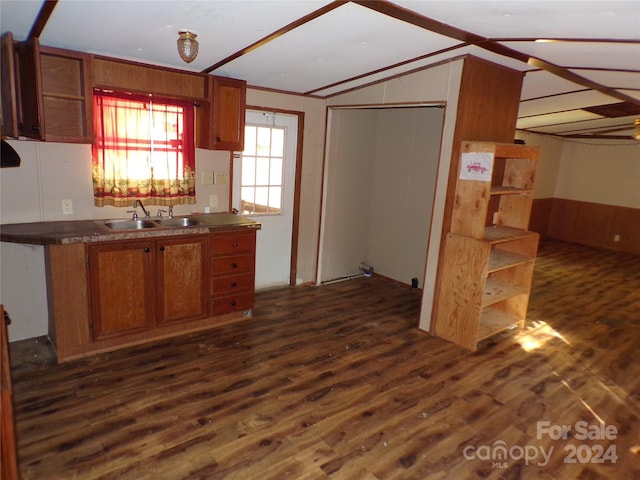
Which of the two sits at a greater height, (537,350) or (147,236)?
(147,236)

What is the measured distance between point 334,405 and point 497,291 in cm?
197

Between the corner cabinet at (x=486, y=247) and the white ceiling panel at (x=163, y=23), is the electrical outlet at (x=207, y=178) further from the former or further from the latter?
the corner cabinet at (x=486, y=247)

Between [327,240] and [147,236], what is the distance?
7.76 ft

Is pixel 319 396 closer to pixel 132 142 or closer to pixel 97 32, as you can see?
pixel 132 142

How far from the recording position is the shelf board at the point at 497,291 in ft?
12.0

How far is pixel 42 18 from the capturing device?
2.36 metres

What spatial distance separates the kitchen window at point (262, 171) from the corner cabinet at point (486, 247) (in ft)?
6.33

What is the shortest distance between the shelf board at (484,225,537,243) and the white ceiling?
1.35 m

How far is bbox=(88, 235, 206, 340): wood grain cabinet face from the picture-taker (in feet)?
10.1

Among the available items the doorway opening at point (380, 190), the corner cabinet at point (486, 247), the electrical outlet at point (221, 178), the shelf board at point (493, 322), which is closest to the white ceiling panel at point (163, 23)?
the electrical outlet at point (221, 178)

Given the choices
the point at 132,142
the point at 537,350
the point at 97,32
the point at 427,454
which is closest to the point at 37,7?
the point at 97,32

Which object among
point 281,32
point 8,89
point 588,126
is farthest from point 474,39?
point 588,126

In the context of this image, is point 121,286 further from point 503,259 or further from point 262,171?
point 503,259

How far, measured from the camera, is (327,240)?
5.12 m
